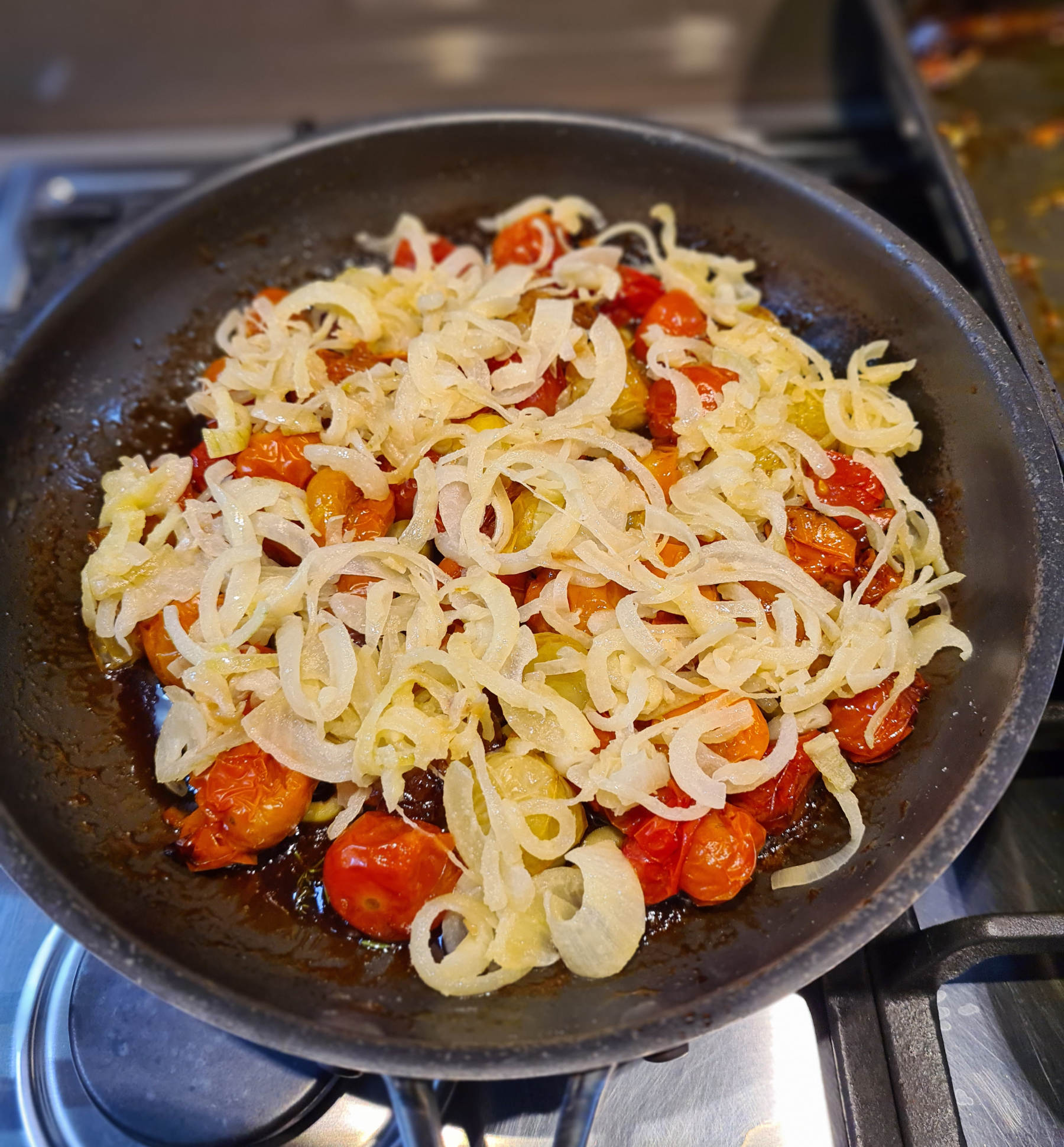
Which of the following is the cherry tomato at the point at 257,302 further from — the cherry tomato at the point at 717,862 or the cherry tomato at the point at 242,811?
the cherry tomato at the point at 717,862

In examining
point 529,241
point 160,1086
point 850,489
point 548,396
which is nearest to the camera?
point 160,1086

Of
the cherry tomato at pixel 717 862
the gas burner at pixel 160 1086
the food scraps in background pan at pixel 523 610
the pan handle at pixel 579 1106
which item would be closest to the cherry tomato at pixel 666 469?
the food scraps in background pan at pixel 523 610

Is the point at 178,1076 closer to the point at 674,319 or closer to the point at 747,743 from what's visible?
the point at 747,743

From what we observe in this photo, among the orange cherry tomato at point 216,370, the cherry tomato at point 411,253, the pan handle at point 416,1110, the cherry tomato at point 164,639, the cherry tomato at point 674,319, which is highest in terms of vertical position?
the cherry tomato at point 674,319

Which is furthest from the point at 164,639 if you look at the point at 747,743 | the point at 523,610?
the point at 747,743

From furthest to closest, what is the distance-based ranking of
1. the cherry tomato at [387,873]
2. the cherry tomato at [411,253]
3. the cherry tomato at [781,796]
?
1. the cherry tomato at [411,253]
2. the cherry tomato at [781,796]
3. the cherry tomato at [387,873]
